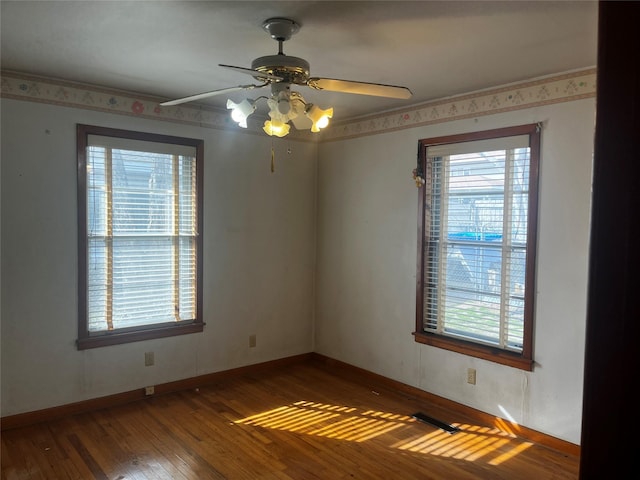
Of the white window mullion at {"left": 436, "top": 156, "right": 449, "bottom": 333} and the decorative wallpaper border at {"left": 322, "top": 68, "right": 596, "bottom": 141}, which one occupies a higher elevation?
the decorative wallpaper border at {"left": 322, "top": 68, "right": 596, "bottom": 141}

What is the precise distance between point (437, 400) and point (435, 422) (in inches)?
13.9

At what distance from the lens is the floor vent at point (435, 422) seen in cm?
350

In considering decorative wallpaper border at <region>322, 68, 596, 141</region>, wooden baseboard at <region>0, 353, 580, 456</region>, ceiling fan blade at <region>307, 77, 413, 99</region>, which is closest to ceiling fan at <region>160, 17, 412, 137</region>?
ceiling fan blade at <region>307, 77, 413, 99</region>

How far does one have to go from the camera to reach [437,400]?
3.95 m

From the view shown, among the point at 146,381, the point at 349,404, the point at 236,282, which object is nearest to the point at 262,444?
the point at 349,404

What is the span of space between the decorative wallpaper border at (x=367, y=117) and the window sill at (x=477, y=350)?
180 centimetres

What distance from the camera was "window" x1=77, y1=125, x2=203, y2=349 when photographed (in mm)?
3678

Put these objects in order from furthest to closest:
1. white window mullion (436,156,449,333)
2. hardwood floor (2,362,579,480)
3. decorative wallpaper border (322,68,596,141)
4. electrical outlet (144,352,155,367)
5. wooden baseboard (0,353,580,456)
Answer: electrical outlet (144,352,155,367), white window mullion (436,156,449,333), wooden baseboard (0,353,580,456), decorative wallpaper border (322,68,596,141), hardwood floor (2,362,579,480)

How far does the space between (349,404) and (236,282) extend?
5.10ft

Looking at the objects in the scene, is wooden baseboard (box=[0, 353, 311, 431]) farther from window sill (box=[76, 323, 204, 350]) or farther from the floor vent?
the floor vent

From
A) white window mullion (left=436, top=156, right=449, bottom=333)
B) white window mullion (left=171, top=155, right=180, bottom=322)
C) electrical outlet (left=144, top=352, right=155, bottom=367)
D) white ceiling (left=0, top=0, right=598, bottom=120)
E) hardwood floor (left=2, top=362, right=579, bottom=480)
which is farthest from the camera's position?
white window mullion (left=171, top=155, right=180, bottom=322)

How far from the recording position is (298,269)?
5020 mm

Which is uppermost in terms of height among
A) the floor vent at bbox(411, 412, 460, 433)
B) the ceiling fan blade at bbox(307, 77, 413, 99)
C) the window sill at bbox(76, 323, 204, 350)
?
the ceiling fan blade at bbox(307, 77, 413, 99)

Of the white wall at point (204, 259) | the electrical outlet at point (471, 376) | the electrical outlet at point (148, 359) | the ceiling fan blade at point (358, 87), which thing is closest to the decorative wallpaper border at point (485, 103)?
the white wall at point (204, 259)
